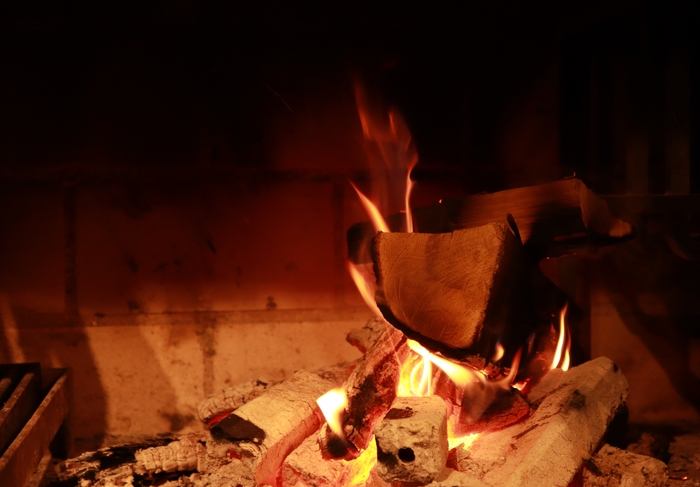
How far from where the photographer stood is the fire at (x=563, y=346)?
1653 mm

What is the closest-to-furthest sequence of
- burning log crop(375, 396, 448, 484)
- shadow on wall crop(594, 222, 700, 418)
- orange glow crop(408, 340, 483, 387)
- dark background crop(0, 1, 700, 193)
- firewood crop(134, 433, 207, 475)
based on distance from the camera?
1. burning log crop(375, 396, 448, 484)
2. orange glow crop(408, 340, 483, 387)
3. firewood crop(134, 433, 207, 475)
4. dark background crop(0, 1, 700, 193)
5. shadow on wall crop(594, 222, 700, 418)

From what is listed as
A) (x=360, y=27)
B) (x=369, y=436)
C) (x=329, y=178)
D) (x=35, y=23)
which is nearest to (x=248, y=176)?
(x=329, y=178)

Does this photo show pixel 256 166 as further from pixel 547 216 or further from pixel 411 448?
pixel 411 448

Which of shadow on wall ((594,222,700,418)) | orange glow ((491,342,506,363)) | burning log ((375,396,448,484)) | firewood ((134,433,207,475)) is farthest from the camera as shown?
shadow on wall ((594,222,700,418))

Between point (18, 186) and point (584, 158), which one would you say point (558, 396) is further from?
point (18, 186)

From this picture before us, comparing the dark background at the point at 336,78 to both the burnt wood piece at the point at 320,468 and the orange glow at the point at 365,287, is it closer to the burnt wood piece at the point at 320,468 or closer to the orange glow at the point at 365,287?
the orange glow at the point at 365,287

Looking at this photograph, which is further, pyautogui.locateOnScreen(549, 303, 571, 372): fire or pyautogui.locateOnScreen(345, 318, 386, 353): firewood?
pyautogui.locateOnScreen(345, 318, 386, 353): firewood

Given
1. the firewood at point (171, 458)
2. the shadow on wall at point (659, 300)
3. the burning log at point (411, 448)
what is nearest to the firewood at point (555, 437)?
the burning log at point (411, 448)

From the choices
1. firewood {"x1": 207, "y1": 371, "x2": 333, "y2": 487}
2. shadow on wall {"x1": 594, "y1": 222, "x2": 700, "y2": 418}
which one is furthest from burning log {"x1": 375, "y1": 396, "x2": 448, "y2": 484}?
shadow on wall {"x1": 594, "y1": 222, "x2": 700, "y2": 418}

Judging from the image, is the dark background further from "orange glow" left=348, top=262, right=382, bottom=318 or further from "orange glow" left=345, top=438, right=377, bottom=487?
"orange glow" left=345, top=438, right=377, bottom=487

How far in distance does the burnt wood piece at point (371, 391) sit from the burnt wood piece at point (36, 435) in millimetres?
701

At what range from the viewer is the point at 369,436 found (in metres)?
1.48

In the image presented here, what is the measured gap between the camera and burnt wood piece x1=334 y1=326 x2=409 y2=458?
146cm

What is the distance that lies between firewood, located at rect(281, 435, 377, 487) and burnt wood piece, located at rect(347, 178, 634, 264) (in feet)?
2.13
